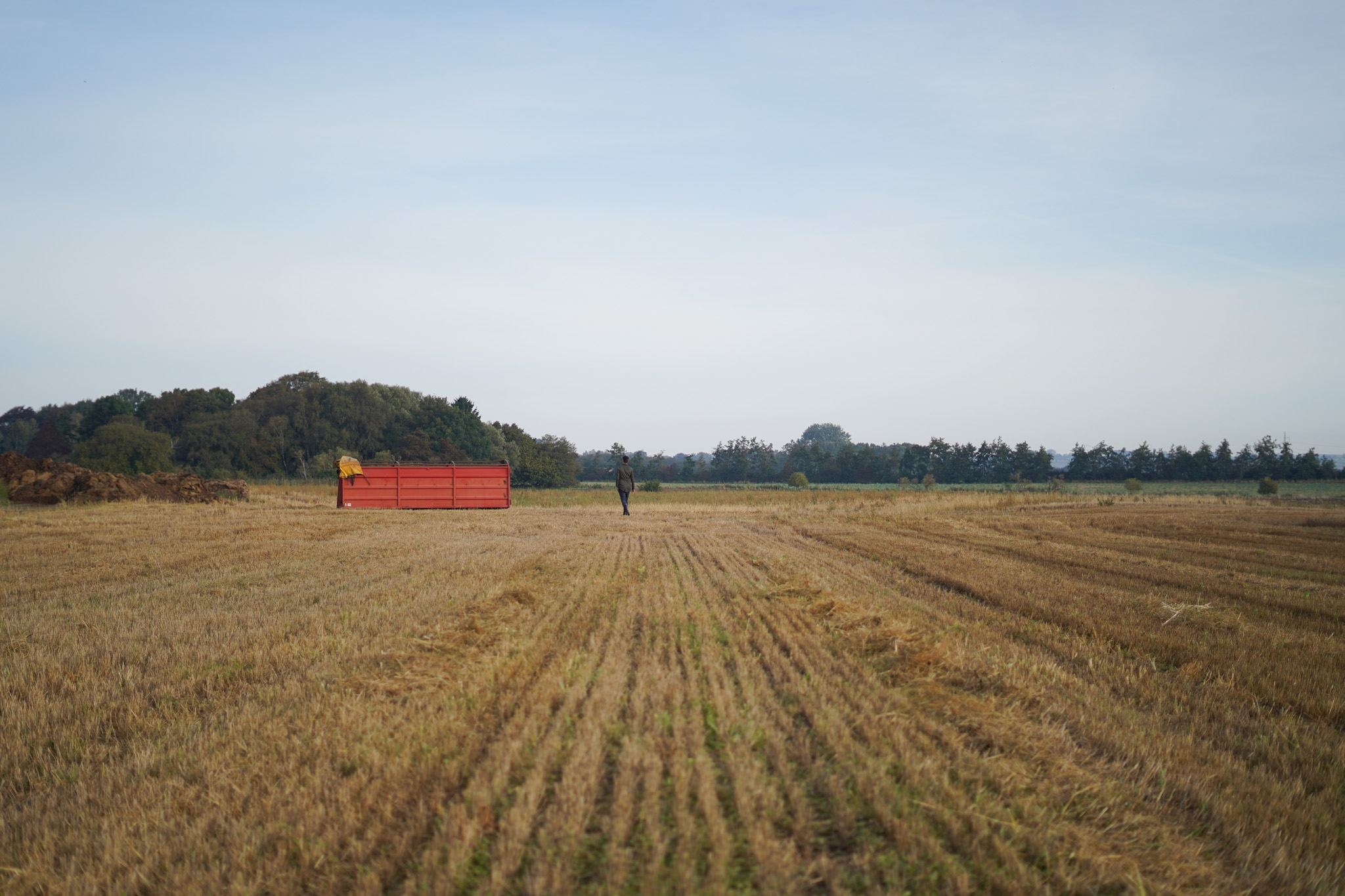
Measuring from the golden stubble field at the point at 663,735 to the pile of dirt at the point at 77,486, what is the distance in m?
14.3

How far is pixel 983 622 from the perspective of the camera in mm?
7844

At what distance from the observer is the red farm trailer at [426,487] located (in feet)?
88.0

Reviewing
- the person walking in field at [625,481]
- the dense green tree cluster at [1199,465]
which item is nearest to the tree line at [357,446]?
the dense green tree cluster at [1199,465]

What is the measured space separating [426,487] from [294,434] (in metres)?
46.1

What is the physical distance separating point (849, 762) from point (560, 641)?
3196 millimetres

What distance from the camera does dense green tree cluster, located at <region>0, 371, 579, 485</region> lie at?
58.7m

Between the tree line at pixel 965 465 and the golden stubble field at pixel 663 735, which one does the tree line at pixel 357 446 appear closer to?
the tree line at pixel 965 465

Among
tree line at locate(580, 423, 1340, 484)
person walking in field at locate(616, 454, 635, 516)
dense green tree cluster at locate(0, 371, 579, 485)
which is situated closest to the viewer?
person walking in field at locate(616, 454, 635, 516)

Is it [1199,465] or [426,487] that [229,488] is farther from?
[1199,465]

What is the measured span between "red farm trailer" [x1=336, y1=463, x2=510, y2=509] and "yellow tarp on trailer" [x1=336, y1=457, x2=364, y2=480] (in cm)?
5

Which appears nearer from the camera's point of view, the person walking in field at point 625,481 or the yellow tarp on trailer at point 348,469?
the person walking in field at point 625,481

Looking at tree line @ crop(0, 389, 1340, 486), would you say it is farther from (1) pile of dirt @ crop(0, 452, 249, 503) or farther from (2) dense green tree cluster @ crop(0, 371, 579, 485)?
(1) pile of dirt @ crop(0, 452, 249, 503)

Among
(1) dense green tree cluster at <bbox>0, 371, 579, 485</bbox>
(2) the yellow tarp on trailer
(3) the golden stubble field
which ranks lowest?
(3) the golden stubble field

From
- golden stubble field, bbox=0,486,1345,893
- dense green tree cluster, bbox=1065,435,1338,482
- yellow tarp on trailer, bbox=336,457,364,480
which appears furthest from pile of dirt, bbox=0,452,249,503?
dense green tree cluster, bbox=1065,435,1338,482
